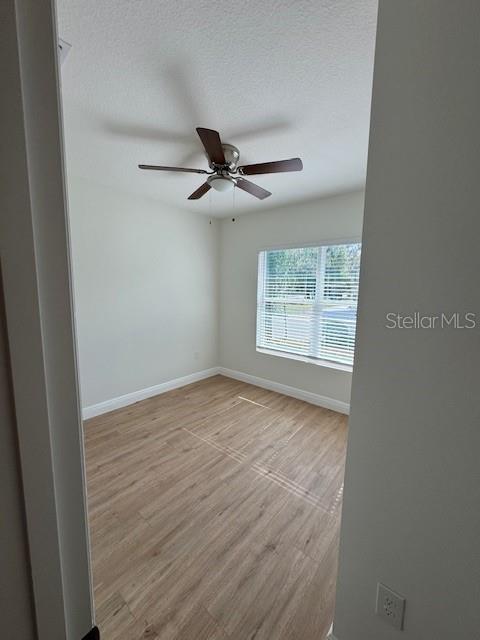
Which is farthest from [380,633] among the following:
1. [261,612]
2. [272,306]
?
[272,306]

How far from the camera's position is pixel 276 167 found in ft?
6.03

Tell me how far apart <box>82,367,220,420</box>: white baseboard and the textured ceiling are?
2499mm

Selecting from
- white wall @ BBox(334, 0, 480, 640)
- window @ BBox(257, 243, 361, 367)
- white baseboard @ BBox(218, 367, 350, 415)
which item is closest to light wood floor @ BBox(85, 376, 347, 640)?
white baseboard @ BBox(218, 367, 350, 415)

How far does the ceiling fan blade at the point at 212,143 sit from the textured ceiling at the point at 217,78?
20 cm

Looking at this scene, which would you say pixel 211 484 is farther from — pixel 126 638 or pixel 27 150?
pixel 27 150

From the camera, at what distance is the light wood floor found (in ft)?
3.85

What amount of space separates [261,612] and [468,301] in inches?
61.6

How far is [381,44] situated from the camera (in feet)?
2.62

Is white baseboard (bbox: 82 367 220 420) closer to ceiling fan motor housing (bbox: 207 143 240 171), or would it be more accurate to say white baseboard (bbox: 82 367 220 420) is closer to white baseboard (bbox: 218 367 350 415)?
white baseboard (bbox: 218 367 350 415)

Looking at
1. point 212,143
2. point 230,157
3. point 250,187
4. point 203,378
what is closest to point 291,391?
point 203,378

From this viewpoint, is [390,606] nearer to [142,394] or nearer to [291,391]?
[291,391]

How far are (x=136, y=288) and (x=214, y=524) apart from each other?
8.47ft

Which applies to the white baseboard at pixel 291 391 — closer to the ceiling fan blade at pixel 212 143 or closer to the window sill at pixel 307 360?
the window sill at pixel 307 360

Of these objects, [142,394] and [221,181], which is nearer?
[221,181]
